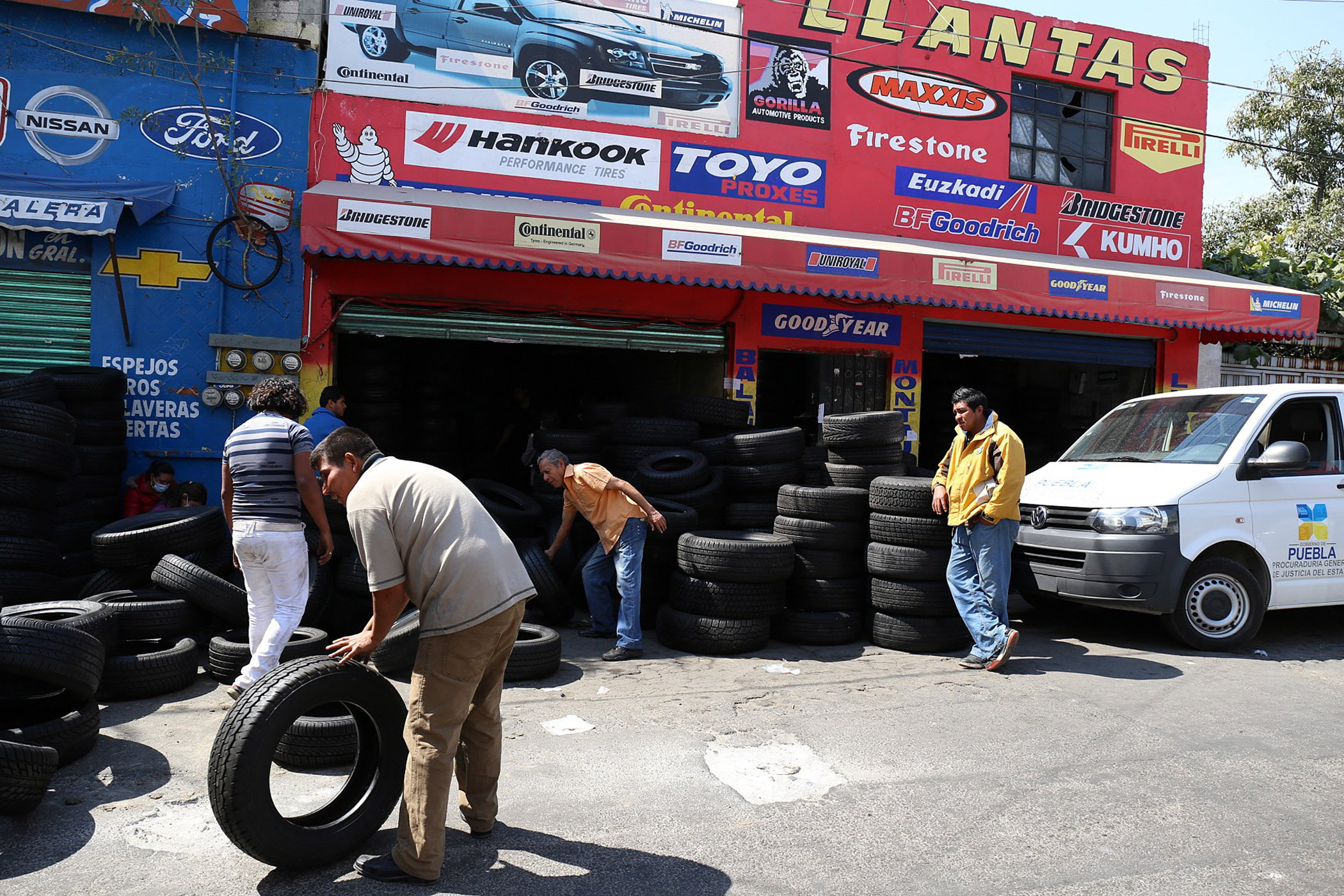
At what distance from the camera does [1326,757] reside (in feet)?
16.7

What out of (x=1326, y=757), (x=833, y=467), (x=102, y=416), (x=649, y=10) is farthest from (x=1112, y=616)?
(x=102, y=416)

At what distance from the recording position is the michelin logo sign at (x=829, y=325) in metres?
11.5

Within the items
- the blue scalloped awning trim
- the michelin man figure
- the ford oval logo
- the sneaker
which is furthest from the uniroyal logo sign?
the sneaker

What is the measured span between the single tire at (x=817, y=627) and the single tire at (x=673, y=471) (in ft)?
5.34

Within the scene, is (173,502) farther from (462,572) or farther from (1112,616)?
(1112,616)

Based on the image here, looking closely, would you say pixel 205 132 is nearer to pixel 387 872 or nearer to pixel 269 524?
pixel 269 524

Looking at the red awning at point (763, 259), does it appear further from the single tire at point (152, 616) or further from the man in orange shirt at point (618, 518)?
the single tire at point (152, 616)

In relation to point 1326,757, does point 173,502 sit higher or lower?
higher

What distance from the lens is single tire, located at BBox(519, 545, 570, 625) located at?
7.71 metres

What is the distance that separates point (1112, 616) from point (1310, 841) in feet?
16.4

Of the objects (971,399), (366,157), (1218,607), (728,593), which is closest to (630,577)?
(728,593)

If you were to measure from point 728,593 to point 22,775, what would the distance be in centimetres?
445

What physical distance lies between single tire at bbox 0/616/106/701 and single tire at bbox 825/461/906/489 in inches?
219

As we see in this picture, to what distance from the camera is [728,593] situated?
23.3ft
